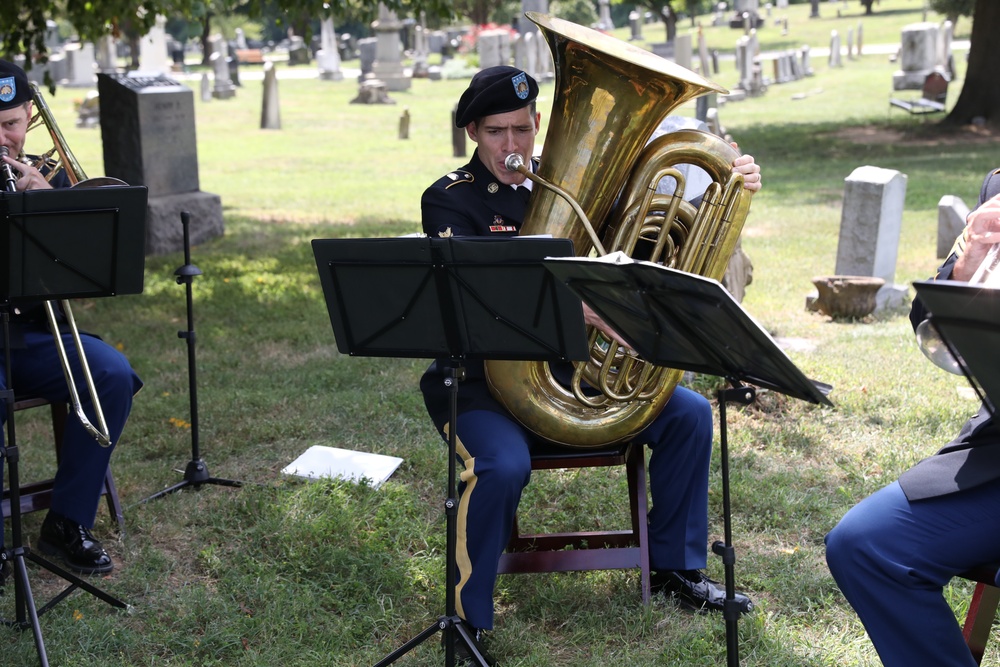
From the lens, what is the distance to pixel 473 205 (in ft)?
11.2

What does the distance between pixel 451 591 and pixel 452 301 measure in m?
0.79

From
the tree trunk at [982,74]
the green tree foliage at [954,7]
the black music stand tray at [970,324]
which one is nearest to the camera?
the black music stand tray at [970,324]

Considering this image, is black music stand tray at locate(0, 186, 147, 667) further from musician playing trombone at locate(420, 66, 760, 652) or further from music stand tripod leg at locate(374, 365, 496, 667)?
music stand tripod leg at locate(374, 365, 496, 667)

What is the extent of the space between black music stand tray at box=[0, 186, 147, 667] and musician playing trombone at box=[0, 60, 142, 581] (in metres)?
0.41

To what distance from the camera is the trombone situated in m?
3.42

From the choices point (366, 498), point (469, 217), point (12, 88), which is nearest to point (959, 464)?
point (469, 217)

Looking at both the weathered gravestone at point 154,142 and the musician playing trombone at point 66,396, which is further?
the weathered gravestone at point 154,142

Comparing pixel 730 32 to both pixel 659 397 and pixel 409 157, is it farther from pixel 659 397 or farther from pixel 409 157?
pixel 659 397

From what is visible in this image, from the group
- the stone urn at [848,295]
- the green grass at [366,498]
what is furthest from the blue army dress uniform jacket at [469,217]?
the stone urn at [848,295]

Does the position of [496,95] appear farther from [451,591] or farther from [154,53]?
[154,53]

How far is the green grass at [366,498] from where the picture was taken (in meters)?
3.25

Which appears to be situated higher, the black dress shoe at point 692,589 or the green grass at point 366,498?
the black dress shoe at point 692,589

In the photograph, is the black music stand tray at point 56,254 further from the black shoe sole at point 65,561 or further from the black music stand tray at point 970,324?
the black music stand tray at point 970,324

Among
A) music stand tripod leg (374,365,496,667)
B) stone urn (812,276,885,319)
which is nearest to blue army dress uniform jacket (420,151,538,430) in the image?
music stand tripod leg (374,365,496,667)
